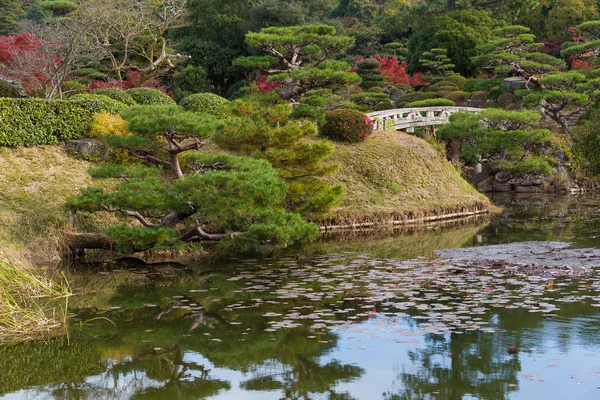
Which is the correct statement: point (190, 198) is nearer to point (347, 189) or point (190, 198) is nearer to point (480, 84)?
point (347, 189)

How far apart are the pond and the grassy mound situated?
6.28m

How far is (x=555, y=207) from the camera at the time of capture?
74.7 feet

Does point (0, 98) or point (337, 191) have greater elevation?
point (0, 98)

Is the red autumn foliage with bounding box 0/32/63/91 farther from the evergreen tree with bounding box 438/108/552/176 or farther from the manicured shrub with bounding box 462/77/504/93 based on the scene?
the manicured shrub with bounding box 462/77/504/93

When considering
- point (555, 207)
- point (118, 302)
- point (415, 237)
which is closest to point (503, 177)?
point (555, 207)

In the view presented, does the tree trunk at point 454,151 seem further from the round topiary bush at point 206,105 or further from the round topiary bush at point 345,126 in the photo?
the round topiary bush at point 206,105

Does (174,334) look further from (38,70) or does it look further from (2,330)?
(38,70)

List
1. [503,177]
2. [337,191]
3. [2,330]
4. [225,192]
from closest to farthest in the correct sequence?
[2,330]
[225,192]
[337,191]
[503,177]

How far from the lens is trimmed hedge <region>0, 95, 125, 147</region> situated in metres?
15.8

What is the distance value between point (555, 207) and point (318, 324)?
16.6 metres

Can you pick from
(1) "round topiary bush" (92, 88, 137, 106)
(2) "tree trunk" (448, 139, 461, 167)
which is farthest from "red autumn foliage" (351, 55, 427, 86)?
(1) "round topiary bush" (92, 88, 137, 106)

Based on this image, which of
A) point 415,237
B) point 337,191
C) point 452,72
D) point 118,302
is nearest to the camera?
point 118,302

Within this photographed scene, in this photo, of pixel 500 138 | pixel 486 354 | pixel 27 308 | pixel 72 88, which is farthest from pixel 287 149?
pixel 500 138

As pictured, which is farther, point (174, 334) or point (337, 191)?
point (337, 191)
